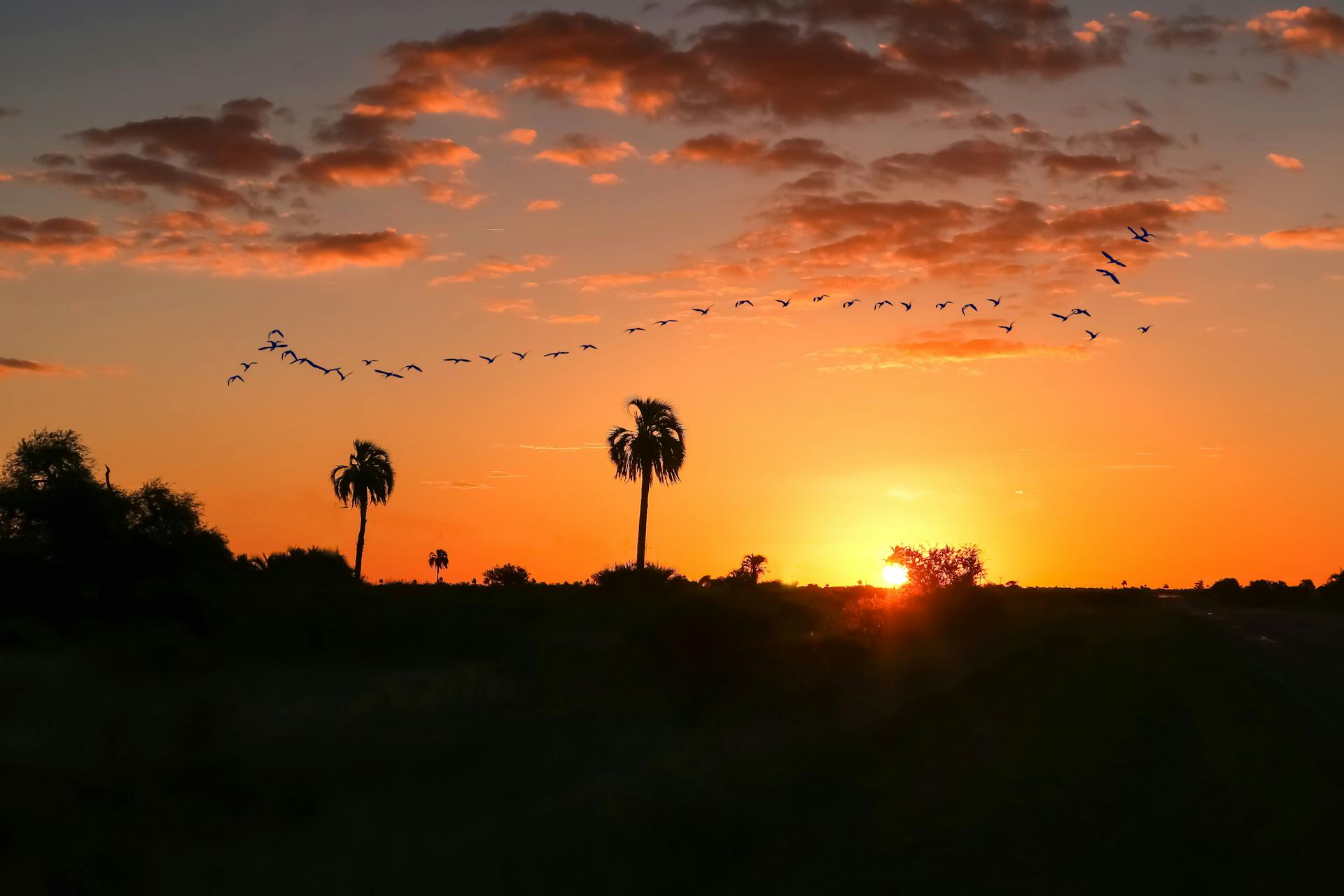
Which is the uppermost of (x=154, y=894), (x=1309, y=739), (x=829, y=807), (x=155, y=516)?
(x=155, y=516)

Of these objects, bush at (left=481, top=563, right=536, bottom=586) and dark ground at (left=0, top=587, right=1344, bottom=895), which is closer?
dark ground at (left=0, top=587, right=1344, bottom=895)

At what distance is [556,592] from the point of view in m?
70.9

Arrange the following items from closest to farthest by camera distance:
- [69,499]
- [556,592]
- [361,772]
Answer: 1. [361,772]
2. [69,499]
3. [556,592]

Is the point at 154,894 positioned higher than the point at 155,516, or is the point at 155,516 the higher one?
the point at 155,516

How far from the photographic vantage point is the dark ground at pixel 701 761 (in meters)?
23.0

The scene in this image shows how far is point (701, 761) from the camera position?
110ft

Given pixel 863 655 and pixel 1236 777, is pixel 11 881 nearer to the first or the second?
pixel 1236 777

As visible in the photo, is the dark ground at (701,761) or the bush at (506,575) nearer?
the dark ground at (701,761)

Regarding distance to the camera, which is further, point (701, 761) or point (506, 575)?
point (506, 575)

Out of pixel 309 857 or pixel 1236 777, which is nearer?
pixel 1236 777

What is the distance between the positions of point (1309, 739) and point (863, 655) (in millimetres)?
22368

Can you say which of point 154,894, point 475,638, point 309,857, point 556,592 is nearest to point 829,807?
point 309,857

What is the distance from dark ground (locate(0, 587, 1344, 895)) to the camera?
22984 millimetres

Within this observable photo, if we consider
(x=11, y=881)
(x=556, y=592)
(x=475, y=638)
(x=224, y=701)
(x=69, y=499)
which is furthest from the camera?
(x=556, y=592)
